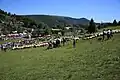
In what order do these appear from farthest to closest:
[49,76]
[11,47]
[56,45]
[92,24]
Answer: [92,24] < [11,47] < [56,45] < [49,76]

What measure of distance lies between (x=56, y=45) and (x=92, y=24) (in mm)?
80371

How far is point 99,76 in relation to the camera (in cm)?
1694

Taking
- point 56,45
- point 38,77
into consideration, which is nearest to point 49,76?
point 38,77

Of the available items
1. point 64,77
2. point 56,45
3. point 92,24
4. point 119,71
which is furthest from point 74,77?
point 92,24

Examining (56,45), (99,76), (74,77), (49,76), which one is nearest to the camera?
(99,76)

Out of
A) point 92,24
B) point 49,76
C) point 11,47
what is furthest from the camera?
point 92,24

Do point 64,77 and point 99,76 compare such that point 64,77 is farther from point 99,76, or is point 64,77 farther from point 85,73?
point 99,76

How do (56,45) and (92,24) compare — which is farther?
(92,24)

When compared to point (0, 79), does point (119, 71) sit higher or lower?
higher

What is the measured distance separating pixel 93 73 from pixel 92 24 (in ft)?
380

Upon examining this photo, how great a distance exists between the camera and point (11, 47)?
229ft

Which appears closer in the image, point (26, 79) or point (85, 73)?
point (85, 73)

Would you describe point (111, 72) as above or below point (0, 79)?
above

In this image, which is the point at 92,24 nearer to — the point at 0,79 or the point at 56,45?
the point at 56,45
